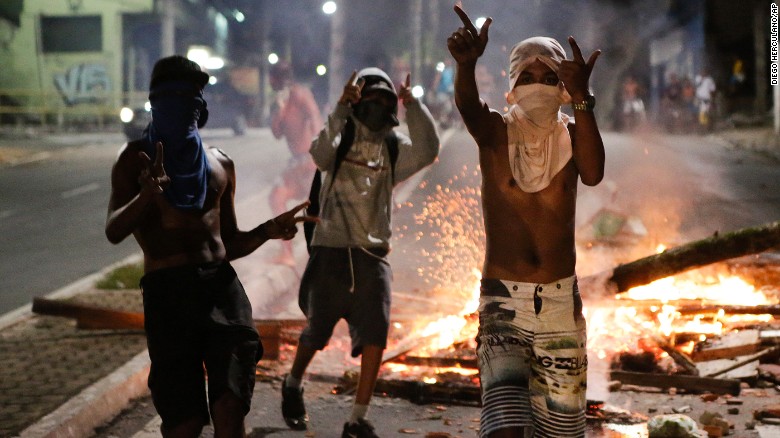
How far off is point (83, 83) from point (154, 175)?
4106cm

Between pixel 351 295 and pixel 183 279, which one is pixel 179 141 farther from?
pixel 351 295

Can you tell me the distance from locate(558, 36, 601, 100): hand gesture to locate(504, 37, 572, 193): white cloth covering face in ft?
0.40

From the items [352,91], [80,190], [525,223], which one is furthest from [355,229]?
[80,190]

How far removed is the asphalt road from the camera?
12.0 meters

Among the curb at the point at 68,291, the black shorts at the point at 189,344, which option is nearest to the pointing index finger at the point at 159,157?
the black shorts at the point at 189,344

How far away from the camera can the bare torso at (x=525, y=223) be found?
411 cm

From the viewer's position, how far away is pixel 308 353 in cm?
621

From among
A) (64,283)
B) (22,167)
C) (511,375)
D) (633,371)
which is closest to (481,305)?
(511,375)

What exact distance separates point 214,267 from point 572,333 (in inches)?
59.4

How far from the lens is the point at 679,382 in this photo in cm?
680

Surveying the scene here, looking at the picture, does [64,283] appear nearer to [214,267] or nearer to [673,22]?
[214,267]

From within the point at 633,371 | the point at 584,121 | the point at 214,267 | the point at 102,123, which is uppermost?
the point at 102,123

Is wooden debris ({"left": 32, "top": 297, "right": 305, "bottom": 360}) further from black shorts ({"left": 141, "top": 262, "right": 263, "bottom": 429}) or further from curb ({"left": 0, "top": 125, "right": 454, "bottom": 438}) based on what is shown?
black shorts ({"left": 141, "top": 262, "right": 263, "bottom": 429})

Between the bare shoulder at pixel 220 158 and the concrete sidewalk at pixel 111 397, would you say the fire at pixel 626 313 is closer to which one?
the concrete sidewalk at pixel 111 397
